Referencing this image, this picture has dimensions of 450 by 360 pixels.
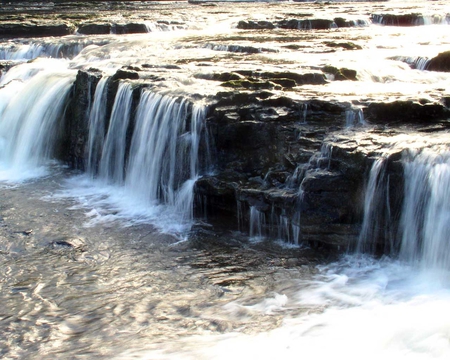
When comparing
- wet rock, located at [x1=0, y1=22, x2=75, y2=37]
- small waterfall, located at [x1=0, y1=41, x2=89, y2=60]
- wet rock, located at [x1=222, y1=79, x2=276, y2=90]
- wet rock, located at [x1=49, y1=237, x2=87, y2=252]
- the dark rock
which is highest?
wet rock, located at [x1=0, y1=22, x2=75, y2=37]

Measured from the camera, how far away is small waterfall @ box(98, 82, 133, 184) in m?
12.0

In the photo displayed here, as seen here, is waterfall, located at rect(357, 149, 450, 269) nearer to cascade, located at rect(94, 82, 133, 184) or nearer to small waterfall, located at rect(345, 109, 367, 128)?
small waterfall, located at rect(345, 109, 367, 128)

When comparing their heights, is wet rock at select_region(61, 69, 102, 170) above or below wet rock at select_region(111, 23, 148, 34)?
below

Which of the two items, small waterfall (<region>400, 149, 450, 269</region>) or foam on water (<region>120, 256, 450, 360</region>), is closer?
foam on water (<region>120, 256, 450, 360</region>)

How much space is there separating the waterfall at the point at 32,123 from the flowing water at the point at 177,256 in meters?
0.04

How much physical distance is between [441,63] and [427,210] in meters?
6.27

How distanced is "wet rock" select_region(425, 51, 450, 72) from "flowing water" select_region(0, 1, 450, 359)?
35 centimetres

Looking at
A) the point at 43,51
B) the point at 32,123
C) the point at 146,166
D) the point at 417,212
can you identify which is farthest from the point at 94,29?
the point at 417,212

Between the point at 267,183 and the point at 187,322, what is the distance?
10.1ft

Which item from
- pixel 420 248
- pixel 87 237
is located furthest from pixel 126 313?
pixel 420 248

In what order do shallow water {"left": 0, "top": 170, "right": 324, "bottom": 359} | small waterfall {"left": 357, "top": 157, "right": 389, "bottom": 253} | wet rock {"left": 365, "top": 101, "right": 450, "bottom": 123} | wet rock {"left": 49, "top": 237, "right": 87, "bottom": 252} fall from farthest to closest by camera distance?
wet rock {"left": 365, "top": 101, "right": 450, "bottom": 123}, wet rock {"left": 49, "top": 237, "right": 87, "bottom": 252}, small waterfall {"left": 357, "top": 157, "right": 389, "bottom": 253}, shallow water {"left": 0, "top": 170, "right": 324, "bottom": 359}

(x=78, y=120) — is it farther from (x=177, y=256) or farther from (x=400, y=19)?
(x=400, y=19)

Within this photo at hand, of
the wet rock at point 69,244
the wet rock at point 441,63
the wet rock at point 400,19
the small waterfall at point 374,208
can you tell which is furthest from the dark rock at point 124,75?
the wet rock at point 400,19

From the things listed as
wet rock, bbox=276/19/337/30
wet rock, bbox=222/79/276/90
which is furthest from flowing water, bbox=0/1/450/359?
wet rock, bbox=276/19/337/30
